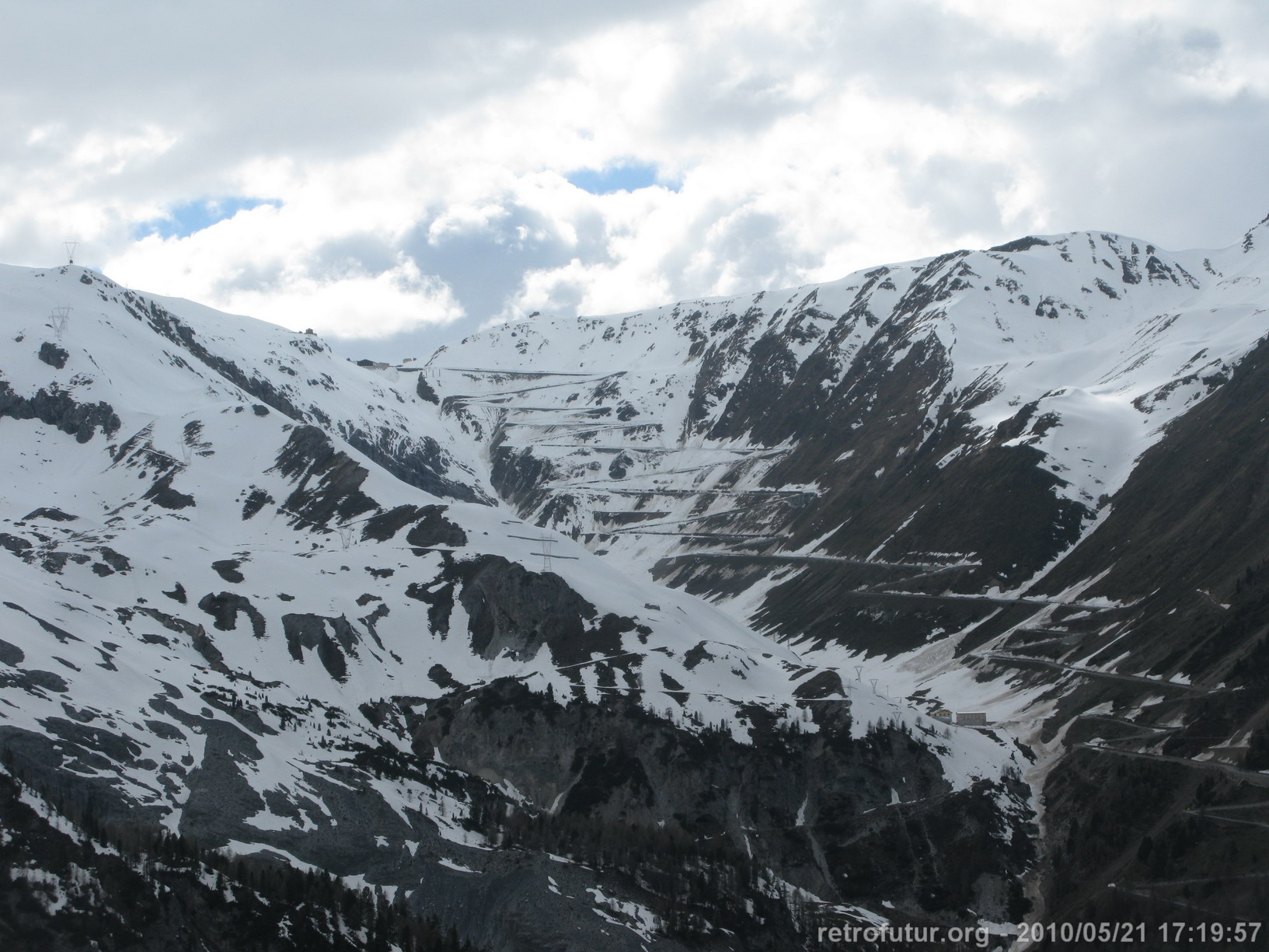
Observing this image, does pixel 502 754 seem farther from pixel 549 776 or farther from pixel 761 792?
pixel 761 792

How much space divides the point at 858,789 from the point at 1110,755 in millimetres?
28057

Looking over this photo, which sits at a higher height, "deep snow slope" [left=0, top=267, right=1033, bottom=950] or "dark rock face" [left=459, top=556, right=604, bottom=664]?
"dark rock face" [left=459, top=556, right=604, bottom=664]

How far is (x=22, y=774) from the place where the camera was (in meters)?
123

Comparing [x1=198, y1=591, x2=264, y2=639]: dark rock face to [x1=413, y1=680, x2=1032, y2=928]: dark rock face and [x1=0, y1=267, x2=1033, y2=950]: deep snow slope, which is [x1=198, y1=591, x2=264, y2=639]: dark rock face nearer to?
[x1=0, y1=267, x2=1033, y2=950]: deep snow slope

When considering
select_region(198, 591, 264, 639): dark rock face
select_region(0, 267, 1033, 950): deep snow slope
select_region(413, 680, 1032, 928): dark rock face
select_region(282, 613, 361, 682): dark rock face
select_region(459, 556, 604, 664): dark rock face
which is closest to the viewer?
select_region(0, 267, 1033, 950): deep snow slope

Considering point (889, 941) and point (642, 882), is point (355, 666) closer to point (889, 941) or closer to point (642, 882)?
point (642, 882)

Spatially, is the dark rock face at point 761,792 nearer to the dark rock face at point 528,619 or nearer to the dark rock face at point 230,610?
the dark rock face at point 528,619

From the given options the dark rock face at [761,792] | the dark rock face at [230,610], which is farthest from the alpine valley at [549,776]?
the dark rock face at [230,610]

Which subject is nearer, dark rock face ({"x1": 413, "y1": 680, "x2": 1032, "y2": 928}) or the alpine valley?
the alpine valley

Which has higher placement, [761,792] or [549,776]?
[761,792]
